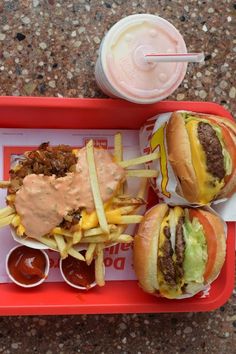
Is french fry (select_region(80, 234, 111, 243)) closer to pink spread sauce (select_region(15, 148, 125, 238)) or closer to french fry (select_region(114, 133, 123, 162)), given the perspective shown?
pink spread sauce (select_region(15, 148, 125, 238))

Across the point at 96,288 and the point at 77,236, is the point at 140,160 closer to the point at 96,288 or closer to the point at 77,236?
the point at 77,236

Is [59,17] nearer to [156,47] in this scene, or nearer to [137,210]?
[156,47]

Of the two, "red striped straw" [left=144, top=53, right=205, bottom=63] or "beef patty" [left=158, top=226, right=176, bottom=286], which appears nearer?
"red striped straw" [left=144, top=53, right=205, bottom=63]

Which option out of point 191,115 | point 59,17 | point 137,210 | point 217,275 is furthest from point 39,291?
point 59,17

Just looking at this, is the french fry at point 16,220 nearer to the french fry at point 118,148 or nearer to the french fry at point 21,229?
the french fry at point 21,229

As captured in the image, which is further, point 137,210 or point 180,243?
point 137,210

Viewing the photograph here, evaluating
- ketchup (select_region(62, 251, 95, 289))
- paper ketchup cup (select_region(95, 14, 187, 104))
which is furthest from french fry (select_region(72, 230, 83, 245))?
paper ketchup cup (select_region(95, 14, 187, 104))
